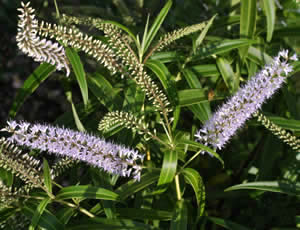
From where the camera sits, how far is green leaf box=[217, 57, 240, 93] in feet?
7.45

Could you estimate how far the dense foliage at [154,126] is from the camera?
5.42ft

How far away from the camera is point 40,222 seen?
171cm

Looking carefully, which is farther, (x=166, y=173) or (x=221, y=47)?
(x=221, y=47)

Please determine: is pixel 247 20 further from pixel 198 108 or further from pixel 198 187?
pixel 198 187

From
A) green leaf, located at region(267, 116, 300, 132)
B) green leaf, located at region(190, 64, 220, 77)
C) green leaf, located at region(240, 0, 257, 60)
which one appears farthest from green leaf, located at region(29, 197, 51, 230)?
green leaf, located at region(240, 0, 257, 60)

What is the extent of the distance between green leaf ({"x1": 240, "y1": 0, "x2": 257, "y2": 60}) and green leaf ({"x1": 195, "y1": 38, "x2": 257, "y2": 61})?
171 mm

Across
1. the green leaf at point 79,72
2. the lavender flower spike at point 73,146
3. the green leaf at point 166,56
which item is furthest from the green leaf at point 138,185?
the green leaf at point 166,56

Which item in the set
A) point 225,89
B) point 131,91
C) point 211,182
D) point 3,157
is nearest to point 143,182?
point 131,91

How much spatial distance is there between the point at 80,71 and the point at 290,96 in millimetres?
1382

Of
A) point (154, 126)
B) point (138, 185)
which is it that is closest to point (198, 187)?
point (138, 185)

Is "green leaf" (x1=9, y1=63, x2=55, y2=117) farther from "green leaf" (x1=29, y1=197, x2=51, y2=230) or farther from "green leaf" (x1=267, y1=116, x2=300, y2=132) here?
"green leaf" (x1=267, y1=116, x2=300, y2=132)

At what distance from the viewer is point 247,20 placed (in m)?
2.31

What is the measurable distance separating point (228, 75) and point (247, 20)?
0.37m

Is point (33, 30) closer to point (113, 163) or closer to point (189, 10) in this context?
point (113, 163)
